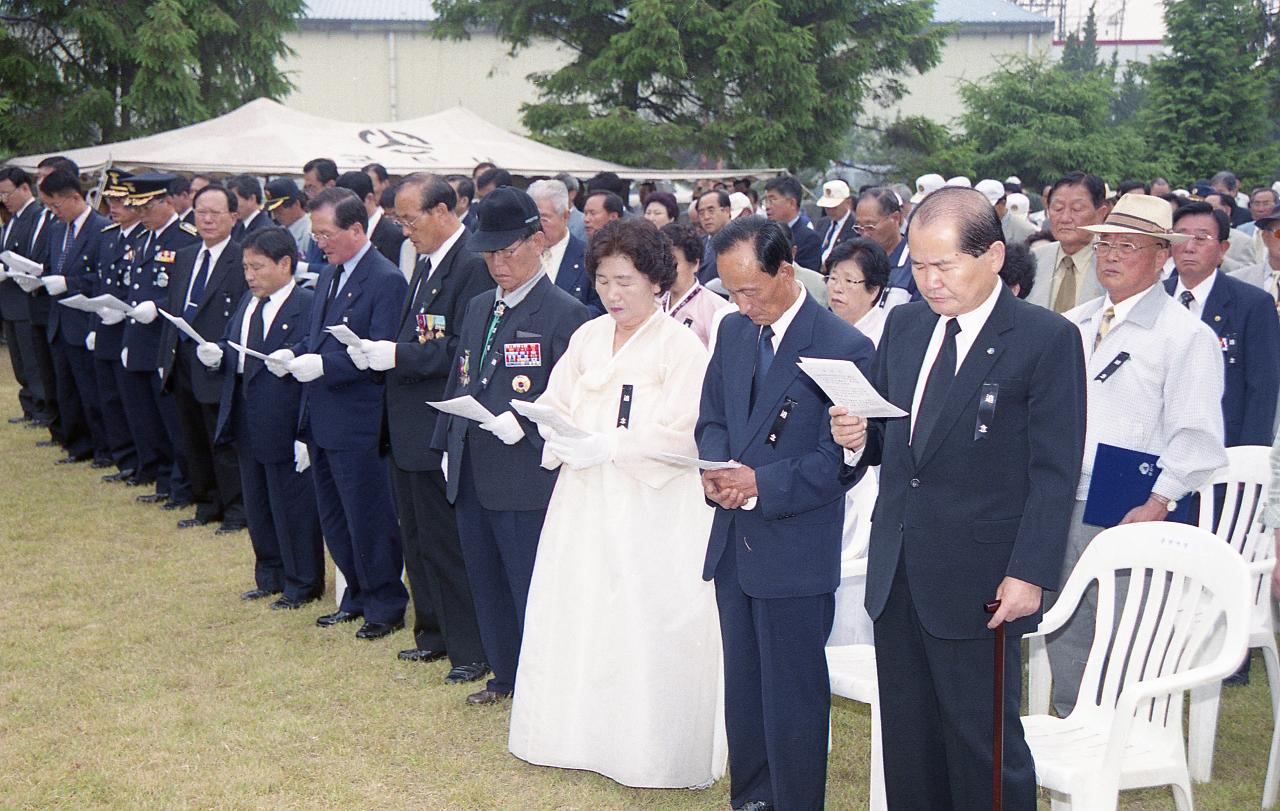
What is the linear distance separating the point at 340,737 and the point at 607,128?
63.6ft

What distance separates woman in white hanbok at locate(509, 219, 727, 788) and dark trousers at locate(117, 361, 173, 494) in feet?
18.9

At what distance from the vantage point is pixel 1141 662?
147 inches

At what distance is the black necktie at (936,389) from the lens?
3.30 meters

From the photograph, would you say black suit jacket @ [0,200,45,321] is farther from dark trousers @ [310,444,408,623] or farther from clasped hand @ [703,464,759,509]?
clasped hand @ [703,464,759,509]

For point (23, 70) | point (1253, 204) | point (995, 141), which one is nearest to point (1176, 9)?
point (995, 141)

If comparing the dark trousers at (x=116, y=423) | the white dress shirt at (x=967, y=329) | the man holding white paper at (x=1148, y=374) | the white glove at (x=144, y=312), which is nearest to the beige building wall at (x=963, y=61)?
the dark trousers at (x=116, y=423)

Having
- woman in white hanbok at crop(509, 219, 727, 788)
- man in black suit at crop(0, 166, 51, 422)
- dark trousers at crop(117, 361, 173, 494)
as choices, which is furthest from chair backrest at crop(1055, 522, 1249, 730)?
man in black suit at crop(0, 166, 51, 422)

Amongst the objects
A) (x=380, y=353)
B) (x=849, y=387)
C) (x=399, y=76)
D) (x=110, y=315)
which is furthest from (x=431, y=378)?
(x=399, y=76)

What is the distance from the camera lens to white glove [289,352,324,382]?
586 cm

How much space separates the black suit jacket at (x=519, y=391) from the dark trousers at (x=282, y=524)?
1985 mm

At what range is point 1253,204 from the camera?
37.2ft

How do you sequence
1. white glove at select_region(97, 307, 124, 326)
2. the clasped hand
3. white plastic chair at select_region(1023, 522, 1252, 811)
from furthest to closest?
white glove at select_region(97, 307, 124, 326)
the clasped hand
white plastic chair at select_region(1023, 522, 1252, 811)

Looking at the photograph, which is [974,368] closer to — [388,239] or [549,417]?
[549,417]

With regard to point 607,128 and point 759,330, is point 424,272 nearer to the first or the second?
point 759,330
